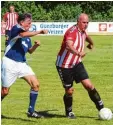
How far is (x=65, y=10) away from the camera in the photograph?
46.5 metres

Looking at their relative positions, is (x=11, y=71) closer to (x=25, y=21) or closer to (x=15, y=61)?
(x=15, y=61)

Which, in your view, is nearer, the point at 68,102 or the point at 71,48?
the point at 71,48

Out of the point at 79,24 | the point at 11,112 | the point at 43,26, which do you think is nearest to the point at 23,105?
the point at 11,112

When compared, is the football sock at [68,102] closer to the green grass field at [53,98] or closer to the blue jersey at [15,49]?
the green grass field at [53,98]

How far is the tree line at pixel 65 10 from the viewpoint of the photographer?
45.9 meters

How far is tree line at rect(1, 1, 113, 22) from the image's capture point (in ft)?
151

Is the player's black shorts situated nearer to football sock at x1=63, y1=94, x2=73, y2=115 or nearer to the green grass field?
football sock at x1=63, y1=94, x2=73, y2=115

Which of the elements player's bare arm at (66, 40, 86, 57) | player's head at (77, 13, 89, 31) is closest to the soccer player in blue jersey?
player's bare arm at (66, 40, 86, 57)

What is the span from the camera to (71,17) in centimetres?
4609

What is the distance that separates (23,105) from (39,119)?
1.73 metres

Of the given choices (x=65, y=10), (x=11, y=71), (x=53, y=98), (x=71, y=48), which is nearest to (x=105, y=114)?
(x=71, y=48)

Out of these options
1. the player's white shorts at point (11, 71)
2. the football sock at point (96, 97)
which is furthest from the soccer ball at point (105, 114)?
the player's white shorts at point (11, 71)

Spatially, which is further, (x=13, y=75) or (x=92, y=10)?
(x=92, y=10)

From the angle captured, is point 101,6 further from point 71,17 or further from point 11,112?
point 11,112
